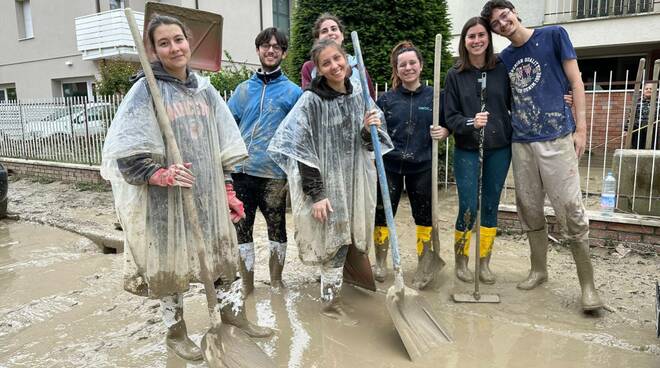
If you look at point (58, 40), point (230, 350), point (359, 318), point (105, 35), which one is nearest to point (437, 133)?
point (359, 318)

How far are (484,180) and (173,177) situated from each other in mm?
2321

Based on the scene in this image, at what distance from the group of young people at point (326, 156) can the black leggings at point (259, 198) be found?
0.01 metres

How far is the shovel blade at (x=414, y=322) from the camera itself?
2.80 metres

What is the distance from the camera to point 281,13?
63.4ft

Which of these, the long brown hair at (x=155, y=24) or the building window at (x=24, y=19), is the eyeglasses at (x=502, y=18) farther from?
the building window at (x=24, y=19)

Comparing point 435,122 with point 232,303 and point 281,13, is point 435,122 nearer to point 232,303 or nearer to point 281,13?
point 232,303

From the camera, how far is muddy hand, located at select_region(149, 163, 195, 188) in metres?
2.28

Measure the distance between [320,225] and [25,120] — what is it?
987 centimetres

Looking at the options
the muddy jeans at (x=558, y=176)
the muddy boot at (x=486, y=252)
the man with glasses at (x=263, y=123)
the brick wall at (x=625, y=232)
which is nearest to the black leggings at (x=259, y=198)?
the man with glasses at (x=263, y=123)

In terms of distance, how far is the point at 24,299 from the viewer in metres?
3.85

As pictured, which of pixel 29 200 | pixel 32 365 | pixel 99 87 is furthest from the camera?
→ pixel 99 87

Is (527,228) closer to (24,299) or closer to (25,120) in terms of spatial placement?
(24,299)

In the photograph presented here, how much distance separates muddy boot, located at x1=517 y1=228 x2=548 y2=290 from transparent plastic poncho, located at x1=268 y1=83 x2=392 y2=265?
4.49ft

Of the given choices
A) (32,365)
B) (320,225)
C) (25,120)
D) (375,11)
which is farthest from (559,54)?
(25,120)
